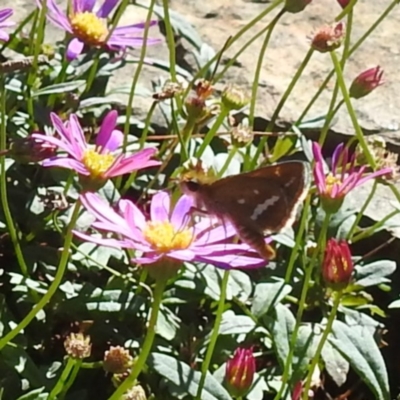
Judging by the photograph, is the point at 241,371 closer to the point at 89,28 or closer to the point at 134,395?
the point at 134,395

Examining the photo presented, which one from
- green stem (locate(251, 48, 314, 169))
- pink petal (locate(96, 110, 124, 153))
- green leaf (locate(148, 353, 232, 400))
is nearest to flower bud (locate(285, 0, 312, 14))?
green stem (locate(251, 48, 314, 169))

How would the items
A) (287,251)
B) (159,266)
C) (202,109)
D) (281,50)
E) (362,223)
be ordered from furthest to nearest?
(281,50) → (362,223) → (287,251) → (202,109) → (159,266)

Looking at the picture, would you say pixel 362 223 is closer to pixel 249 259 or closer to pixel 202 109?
pixel 202 109

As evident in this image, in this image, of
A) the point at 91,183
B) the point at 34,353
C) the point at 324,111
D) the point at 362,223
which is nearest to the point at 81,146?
the point at 91,183

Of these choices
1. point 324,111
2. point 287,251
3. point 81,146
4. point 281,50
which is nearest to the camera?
point 81,146

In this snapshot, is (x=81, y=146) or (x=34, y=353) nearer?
(x=81, y=146)

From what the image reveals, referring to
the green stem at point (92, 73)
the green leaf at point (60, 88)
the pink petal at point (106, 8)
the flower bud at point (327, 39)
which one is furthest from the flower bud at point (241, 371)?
the pink petal at point (106, 8)
